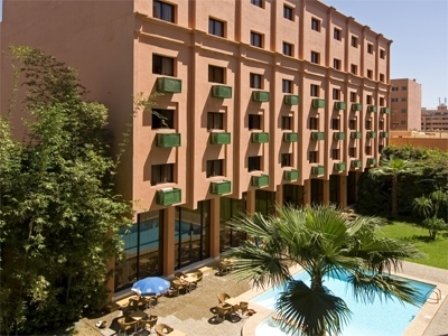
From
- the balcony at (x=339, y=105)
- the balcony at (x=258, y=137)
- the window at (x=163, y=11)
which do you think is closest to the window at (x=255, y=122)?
the balcony at (x=258, y=137)

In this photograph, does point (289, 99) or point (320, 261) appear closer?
point (320, 261)

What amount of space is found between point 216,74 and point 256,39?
14.4ft

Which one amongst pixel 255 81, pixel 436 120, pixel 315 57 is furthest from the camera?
pixel 436 120

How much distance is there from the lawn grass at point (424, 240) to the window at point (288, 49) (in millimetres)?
13222

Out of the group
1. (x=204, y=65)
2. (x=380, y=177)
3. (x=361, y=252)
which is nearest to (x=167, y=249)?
(x=204, y=65)

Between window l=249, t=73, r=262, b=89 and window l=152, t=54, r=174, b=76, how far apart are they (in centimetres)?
635

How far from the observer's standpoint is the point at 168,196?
18625 mm

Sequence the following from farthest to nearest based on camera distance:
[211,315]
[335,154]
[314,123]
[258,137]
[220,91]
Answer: [335,154], [314,123], [258,137], [220,91], [211,315]

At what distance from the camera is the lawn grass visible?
23.9 metres

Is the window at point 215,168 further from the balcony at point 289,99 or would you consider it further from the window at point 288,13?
the window at point 288,13

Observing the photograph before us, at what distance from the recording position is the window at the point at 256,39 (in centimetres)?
2403

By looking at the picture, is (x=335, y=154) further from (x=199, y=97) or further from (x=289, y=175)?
(x=199, y=97)

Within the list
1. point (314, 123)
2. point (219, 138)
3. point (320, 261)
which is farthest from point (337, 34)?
point (320, 261)

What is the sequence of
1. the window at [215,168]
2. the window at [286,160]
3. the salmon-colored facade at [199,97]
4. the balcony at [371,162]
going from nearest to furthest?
the salmon-colored facade at [199,97] < the window at [215,168] < the window at [286,160] < the balcony at [371,162]
